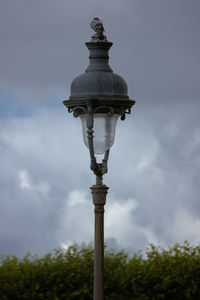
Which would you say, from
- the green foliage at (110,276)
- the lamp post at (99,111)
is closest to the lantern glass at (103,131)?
the lamp post at (99,111)

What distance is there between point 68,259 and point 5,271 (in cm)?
142

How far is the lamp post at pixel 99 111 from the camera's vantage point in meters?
7.58

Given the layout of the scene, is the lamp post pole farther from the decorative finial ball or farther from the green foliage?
the green foliage

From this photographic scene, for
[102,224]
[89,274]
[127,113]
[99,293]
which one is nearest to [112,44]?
[127,113]

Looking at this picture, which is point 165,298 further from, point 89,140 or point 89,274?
point 89,140

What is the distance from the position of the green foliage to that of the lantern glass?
19.0ft

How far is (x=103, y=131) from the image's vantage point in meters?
7.66

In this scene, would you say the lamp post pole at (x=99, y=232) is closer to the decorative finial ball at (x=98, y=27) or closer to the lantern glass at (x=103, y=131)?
the lantern glass at (x=103, y=131)

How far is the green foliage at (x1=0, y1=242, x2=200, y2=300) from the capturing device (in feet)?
41.9

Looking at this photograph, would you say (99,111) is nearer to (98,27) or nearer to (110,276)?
(98,27)

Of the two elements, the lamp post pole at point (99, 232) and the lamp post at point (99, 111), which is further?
the lamp post pole at point (99, 232)

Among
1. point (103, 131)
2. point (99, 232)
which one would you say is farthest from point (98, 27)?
point (99, 232)

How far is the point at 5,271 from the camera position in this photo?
1316 cm

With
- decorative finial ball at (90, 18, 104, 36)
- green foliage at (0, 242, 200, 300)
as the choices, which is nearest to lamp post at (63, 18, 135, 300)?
decorative finial ball at (90, 18, 104, 36)
